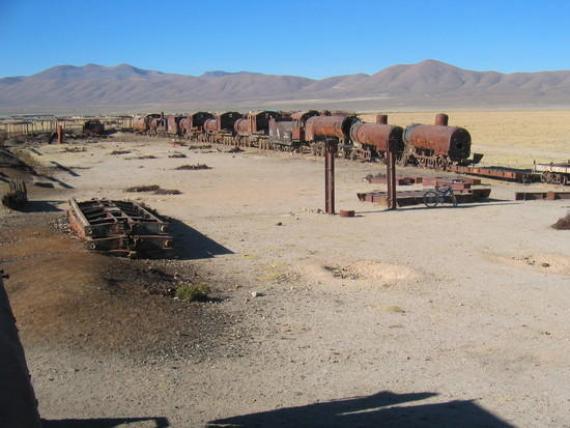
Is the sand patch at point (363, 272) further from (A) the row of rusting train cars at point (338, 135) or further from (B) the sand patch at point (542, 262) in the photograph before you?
(A) the row of rusting train cars at point (338, 135)

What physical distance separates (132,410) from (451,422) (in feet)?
10.1

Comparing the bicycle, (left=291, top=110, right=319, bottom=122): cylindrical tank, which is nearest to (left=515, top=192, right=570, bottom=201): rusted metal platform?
A: the bicycle

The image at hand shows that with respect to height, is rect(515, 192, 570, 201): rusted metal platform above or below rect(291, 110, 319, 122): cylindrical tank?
below

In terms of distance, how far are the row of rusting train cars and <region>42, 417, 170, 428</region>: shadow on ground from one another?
571 inches

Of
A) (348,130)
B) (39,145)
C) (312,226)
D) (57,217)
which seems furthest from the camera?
(39,145)

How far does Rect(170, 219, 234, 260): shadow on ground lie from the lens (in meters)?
14.4

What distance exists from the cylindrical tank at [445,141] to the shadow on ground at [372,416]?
23143mm

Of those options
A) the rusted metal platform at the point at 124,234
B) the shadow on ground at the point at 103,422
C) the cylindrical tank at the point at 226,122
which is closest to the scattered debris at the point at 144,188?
the rusted metal platform at the point at 124,234

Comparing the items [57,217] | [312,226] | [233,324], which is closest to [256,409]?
[233,324]

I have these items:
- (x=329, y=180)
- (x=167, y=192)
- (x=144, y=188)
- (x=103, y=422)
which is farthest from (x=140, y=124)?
(x=103, y=422)

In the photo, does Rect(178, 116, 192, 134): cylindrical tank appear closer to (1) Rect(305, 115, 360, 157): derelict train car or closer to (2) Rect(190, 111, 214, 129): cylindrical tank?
(2) Rect(190, 111, 214, 129): cylindrical tank

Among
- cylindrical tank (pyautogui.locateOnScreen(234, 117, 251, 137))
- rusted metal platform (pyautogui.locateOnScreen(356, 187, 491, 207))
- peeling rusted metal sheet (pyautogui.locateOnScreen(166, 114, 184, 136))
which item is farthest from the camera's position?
peeling rusted metal sheet (pyautogui.locateOnScreen(166, 114, 184, 136))

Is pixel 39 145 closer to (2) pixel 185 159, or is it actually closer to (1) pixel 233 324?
(2) pixel 185 159

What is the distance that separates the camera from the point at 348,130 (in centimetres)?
3784
